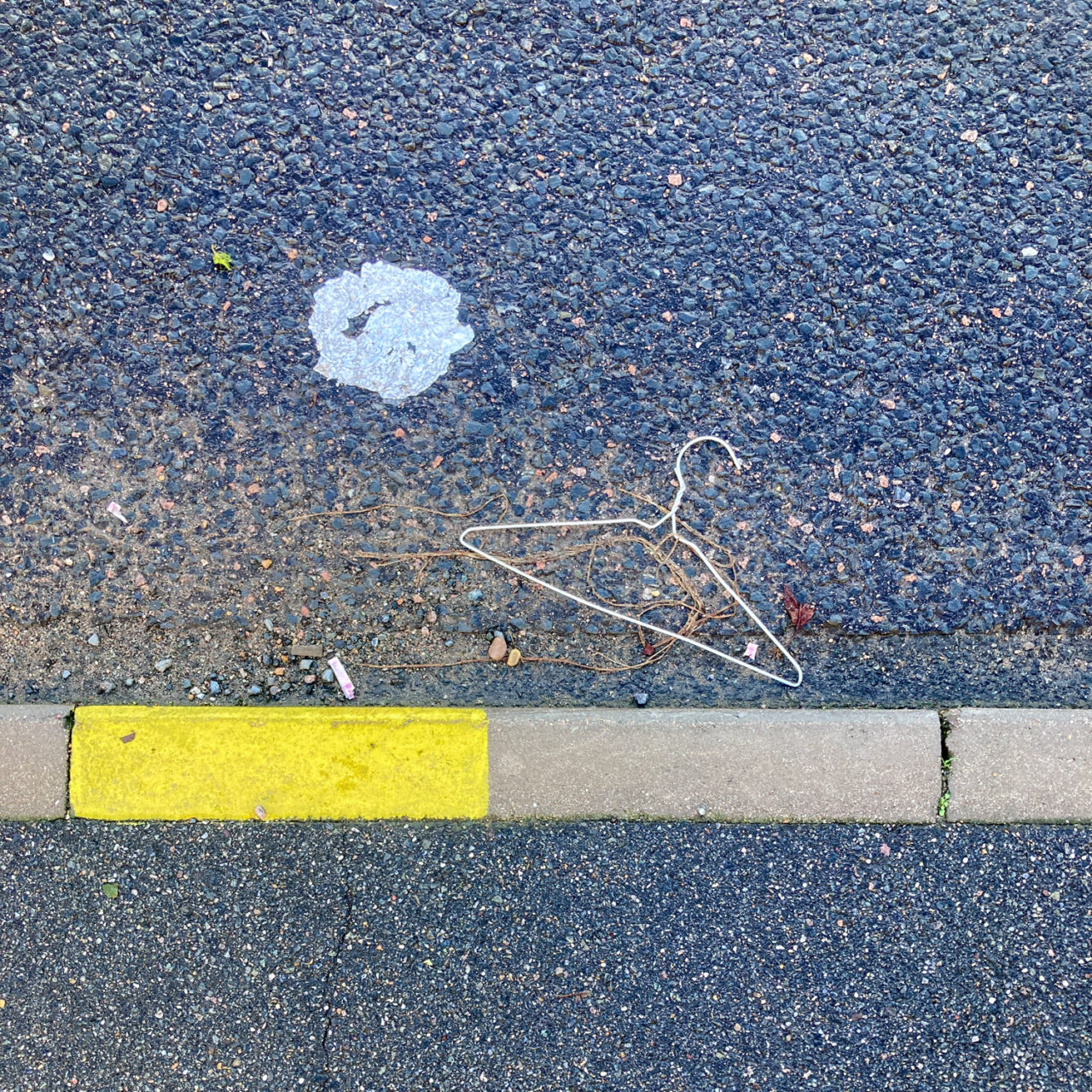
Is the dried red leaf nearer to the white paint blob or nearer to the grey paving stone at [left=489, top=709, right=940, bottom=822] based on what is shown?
the grey paving stone at [left=489, top=709, right=940, bottom=822]

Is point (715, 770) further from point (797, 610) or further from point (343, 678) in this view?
point (343, 678)

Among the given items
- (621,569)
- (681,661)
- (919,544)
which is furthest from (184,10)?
(919,544)

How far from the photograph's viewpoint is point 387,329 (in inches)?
87.5

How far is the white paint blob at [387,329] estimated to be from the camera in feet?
7.27

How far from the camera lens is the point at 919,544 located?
221cm

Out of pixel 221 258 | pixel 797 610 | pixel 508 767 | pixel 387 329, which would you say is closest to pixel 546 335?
pixel 387 329

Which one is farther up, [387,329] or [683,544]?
[387,329]

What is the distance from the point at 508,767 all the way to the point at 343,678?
0.56 m

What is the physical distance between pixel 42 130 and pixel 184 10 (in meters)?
0.56

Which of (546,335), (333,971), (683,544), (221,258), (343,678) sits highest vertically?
(221,258)

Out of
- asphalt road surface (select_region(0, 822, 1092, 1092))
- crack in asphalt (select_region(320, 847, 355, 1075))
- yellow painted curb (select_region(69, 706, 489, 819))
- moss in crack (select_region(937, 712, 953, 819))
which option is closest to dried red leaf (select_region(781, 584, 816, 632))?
moss in crack (select_region(937, 712, 953, 819))

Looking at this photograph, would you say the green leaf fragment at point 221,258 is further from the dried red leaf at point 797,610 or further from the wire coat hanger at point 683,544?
the dried red leaf at point 797,610

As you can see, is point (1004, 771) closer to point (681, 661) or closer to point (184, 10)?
point (681, 661)

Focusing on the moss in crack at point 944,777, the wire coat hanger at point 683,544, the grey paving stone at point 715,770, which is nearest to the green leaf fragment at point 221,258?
the wire coat hanger at point 683,544
